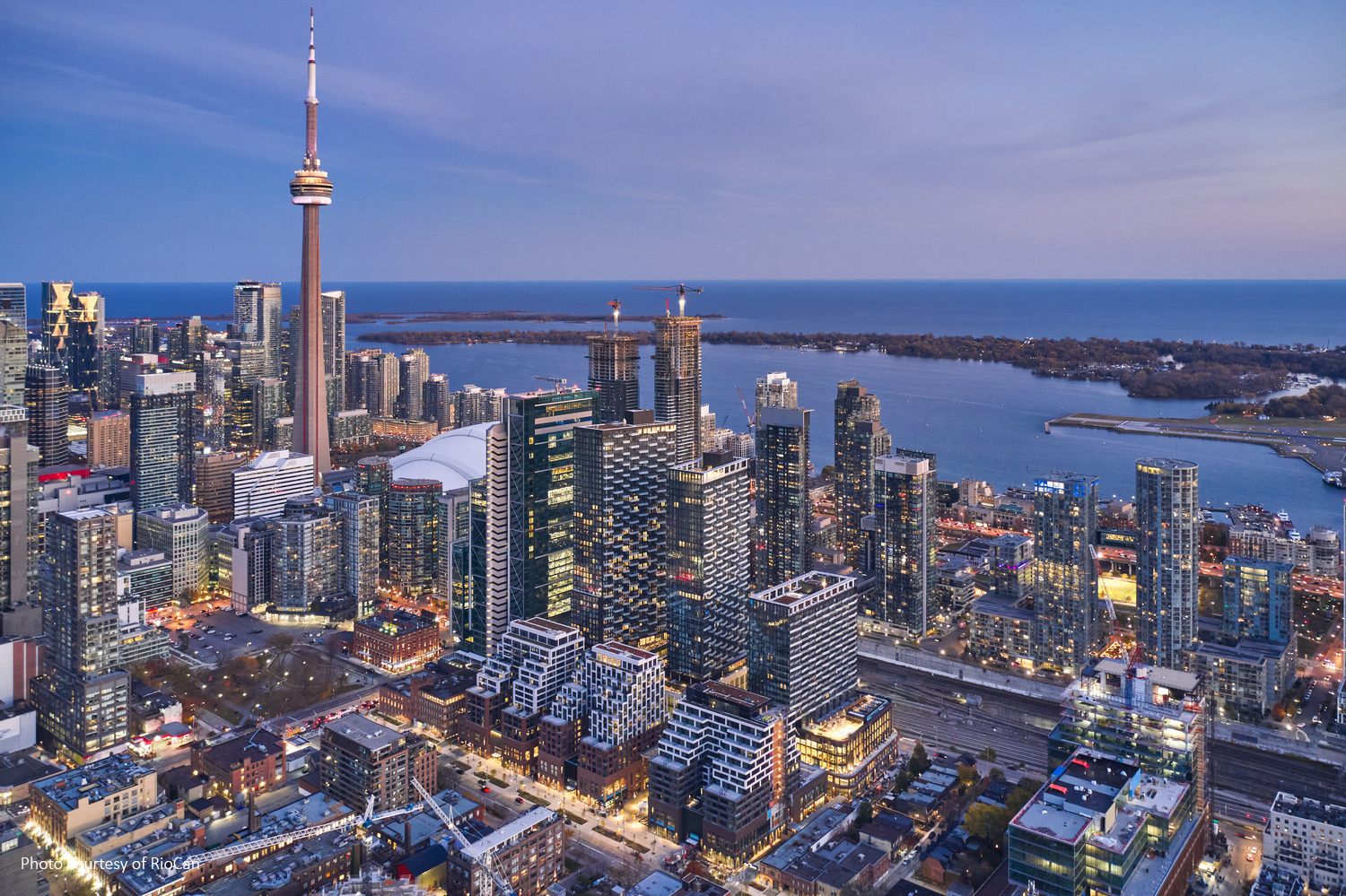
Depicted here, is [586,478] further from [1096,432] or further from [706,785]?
[1096,432]

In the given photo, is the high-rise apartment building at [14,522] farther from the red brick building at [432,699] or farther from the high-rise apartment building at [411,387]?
the high-rise apartment building at [411,387]

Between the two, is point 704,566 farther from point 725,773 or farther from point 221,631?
point 221,631

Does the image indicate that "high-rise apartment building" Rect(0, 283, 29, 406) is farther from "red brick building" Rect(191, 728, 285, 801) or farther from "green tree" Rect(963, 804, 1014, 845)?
"green tree" Rect(963, 804, 1014, 845)

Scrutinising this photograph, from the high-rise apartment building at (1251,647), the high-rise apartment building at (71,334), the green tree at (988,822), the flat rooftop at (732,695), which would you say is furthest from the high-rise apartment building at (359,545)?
the high-rise apartment building at (71,334)

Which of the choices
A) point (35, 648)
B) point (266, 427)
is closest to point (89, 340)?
point (266, 427)

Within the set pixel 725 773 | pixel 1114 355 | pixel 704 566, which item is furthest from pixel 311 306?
pixel 1114 355

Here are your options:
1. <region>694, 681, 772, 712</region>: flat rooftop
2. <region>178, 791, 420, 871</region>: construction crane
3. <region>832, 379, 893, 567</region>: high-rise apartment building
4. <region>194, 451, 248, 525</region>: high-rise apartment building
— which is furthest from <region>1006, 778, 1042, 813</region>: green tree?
<region>194, 451, 248, 525</region>: high-rise apartment building

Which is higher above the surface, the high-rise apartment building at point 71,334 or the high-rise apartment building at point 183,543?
the high-rise apartment building at point 71,334
